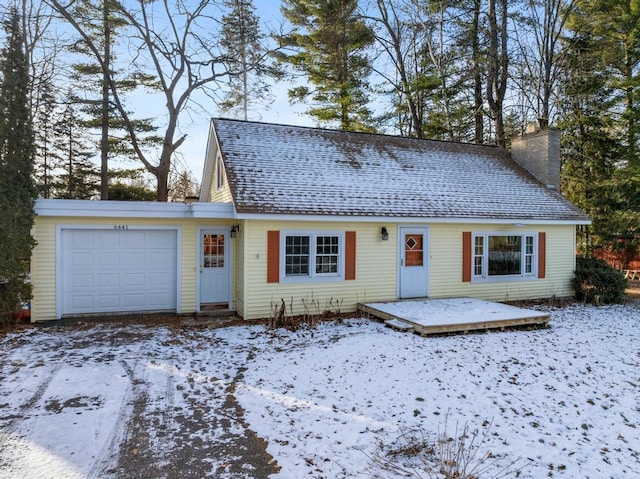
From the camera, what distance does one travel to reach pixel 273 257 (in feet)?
31.3

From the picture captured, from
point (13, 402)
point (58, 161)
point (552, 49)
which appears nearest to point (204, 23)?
point (58, 161)

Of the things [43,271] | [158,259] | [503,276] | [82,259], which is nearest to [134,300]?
[158,259]

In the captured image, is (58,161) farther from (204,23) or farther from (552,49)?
(552,49)

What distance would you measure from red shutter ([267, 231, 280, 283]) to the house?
1.0 inches

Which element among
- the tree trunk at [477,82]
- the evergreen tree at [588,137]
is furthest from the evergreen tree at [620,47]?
the tree trunk at [477,82]

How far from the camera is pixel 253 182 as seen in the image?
9961 millimetres

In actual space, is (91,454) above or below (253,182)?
below

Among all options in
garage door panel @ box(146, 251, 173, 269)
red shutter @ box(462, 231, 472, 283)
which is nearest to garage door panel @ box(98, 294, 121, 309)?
garage door panel @ box(146, 251, 173, 269)

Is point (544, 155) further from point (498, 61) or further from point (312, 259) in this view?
point (312, 259)

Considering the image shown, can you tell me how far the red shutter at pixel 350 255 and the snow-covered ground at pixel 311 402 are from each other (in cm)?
232

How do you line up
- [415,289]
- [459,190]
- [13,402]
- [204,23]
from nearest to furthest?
1. [13,402]
2. [415,289]
3. [459,190]
4. [204,23]

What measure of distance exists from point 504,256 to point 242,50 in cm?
1486

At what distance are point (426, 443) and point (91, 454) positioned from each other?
128 inches

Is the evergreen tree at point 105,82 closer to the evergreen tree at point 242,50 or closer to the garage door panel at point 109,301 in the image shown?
the evergreen tree at point 242,50
